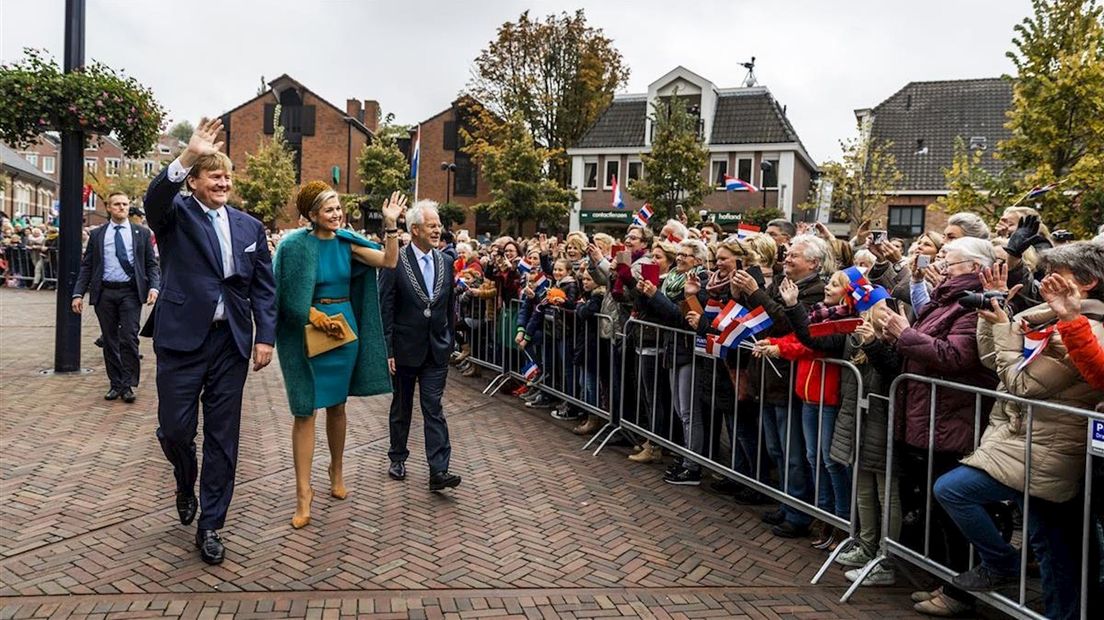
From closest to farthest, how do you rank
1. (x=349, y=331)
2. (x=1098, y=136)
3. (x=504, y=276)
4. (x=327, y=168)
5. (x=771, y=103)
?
(x=349, y=331) → (x=504, y=276) → (x=1098, y=136) → (x=771, y=103) → (x=327, y=168)

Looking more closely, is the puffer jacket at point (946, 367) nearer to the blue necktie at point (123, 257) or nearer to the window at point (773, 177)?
the blue necktie at point (123, 257)

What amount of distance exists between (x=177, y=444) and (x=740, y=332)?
3.40 m

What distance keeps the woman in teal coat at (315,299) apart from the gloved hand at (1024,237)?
3.44 m

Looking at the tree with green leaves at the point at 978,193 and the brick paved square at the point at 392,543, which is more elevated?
the tree with green leaves at the point at 978,193

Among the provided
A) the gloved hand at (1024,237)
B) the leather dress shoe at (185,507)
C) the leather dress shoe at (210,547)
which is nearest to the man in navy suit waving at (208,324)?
the leather dress shoe at (210,547)

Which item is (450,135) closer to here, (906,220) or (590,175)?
(590,175)

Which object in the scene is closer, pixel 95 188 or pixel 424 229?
pixel 424 229

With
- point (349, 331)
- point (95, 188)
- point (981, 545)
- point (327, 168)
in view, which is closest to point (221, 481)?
point (349, 331)

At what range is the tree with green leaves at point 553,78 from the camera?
41.4 m

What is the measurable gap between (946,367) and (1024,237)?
110cm

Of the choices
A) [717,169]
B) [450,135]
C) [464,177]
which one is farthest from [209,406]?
[450,135]

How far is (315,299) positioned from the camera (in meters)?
5.12

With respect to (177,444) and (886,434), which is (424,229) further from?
(886,434)

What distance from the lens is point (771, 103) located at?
40469mm
